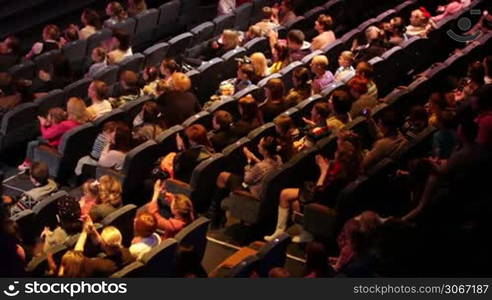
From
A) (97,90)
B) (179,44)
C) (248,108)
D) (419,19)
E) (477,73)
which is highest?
(419,19)

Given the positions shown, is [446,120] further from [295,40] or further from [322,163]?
[295,40]

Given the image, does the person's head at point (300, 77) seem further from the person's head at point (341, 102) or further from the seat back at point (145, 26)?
the seat back at point (145, 26)

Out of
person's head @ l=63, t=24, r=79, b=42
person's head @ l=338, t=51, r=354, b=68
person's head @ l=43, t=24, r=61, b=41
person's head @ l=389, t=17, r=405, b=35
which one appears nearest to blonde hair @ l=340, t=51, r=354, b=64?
person's head @ l=338, t=51, r=354, b=68

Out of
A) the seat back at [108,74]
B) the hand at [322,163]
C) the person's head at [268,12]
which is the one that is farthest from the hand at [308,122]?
the person's head at [268,12]

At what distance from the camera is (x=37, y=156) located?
7.07m

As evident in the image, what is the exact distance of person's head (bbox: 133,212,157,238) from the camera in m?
5.52

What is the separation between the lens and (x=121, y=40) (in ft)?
27.8

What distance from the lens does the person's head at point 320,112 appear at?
6617 millimetres

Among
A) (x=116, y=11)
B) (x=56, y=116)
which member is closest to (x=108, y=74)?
(x=56, y=116)

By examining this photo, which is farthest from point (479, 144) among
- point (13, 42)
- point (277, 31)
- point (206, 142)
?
point (13, 42)

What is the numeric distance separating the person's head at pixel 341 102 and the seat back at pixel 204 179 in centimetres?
102

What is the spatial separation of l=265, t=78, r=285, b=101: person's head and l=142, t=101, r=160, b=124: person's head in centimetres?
87

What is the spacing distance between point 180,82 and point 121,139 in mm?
1016

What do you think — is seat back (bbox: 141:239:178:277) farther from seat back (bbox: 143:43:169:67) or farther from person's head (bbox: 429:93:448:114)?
seat back (bbox: 143:43:169:67)
